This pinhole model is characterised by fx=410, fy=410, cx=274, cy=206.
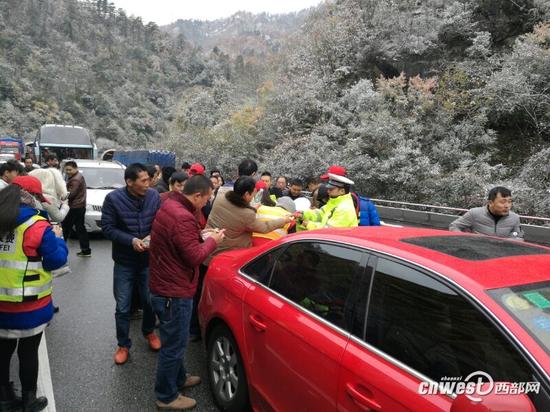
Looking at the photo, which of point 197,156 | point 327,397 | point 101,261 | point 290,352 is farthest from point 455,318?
point 197,156

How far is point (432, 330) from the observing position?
1823mm

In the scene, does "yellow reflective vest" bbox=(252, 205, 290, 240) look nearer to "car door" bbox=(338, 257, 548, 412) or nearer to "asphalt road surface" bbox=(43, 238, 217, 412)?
"asphalt road surface" bbox=(43, 238, 217, 412)

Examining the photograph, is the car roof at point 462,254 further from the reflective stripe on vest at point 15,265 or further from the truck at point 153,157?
the truck at point 153,157

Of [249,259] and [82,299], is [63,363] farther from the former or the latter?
[249,259]

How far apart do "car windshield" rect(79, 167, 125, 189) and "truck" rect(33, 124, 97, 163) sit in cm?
1062

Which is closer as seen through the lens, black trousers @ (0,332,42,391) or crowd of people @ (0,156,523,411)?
crowd of people @ (0,156,523,411)

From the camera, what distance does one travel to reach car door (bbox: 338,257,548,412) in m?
1.63

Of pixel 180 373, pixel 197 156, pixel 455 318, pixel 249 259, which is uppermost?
pixel 455 318

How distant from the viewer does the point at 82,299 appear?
18.0 ft

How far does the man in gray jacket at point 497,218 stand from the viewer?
4184mm

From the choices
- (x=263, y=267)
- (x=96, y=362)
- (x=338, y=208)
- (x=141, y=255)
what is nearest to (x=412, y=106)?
(x=338, y=208)

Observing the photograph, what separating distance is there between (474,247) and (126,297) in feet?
10.2

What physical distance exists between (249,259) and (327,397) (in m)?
1.30

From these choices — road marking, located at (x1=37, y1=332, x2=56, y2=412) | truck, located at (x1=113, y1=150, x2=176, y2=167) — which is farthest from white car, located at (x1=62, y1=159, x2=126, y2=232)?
truck, located at (x1=113, y1=150, x2=176, y2=167)
